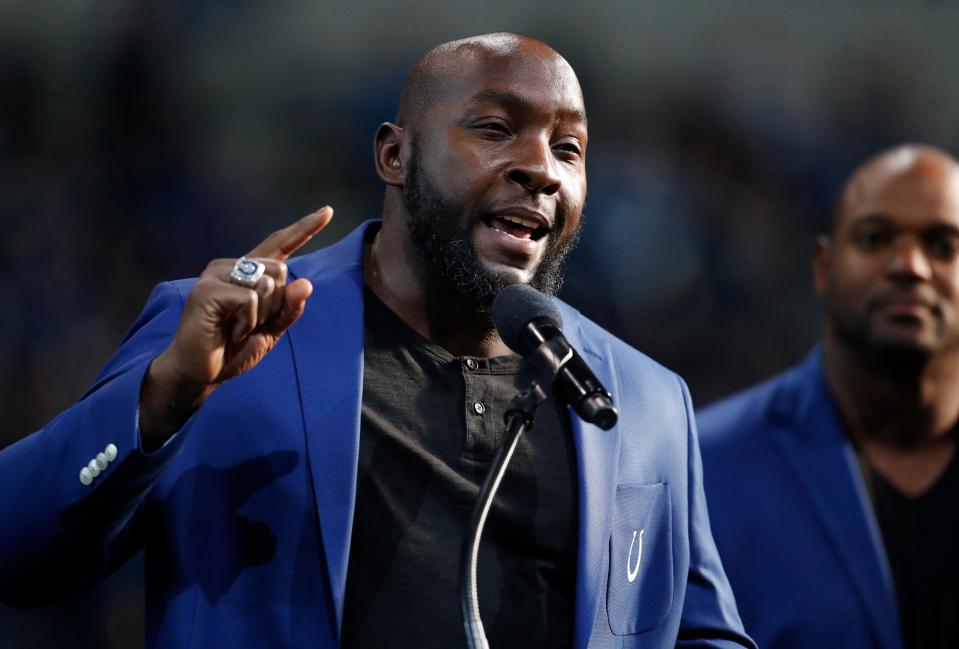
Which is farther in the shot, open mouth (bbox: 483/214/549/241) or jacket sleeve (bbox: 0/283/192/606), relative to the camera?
open mouth (bbox: 483/214/549/241)

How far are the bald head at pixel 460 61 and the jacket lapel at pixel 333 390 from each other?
0.35 metres

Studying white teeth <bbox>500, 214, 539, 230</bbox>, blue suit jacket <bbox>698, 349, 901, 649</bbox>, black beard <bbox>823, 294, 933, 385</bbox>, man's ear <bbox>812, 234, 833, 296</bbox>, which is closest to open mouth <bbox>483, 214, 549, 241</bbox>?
white teeth <bbox>500, 214, 539, 230</bbox>

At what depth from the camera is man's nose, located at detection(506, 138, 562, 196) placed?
211cm

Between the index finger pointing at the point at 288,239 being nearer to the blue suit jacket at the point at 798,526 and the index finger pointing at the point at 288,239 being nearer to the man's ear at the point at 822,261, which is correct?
the blue suit jacket at the point at 798,526

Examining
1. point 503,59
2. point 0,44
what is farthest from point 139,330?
point 0,44

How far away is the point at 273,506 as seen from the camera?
71.9 inches

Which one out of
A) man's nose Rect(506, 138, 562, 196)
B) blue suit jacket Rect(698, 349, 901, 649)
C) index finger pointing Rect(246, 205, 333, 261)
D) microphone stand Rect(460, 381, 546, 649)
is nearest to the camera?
microphone stand Rect(460, 381, 546, 649)

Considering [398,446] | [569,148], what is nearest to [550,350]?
[398,446]

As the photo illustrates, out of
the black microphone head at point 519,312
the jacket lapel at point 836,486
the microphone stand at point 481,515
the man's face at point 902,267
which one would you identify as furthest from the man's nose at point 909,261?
the microphone stand at point 481,515

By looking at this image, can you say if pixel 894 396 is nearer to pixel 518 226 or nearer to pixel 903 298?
pixel 903 298

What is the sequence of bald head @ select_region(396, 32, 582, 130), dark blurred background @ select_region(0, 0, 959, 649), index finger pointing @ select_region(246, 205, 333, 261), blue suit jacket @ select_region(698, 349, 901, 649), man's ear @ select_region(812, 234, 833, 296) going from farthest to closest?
dark blurred background @ select_region(0, 0, 959, 649) → man's ear @ select_region(812, 234, 833, 296) → blue suit jacket @ select_region(698, 349, 901, 649) → bald head @ select_region(396, 32, 582, 130) → index finger pointing @ select_region(246, 205, 333, 261)

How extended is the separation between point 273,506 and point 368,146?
4005 mm

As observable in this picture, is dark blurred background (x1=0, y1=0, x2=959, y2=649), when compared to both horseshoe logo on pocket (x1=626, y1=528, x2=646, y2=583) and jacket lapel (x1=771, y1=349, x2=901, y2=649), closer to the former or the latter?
jacket lapel (x1=771, y1=349, x2=901, y2=649)

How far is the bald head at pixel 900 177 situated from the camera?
3400mm
